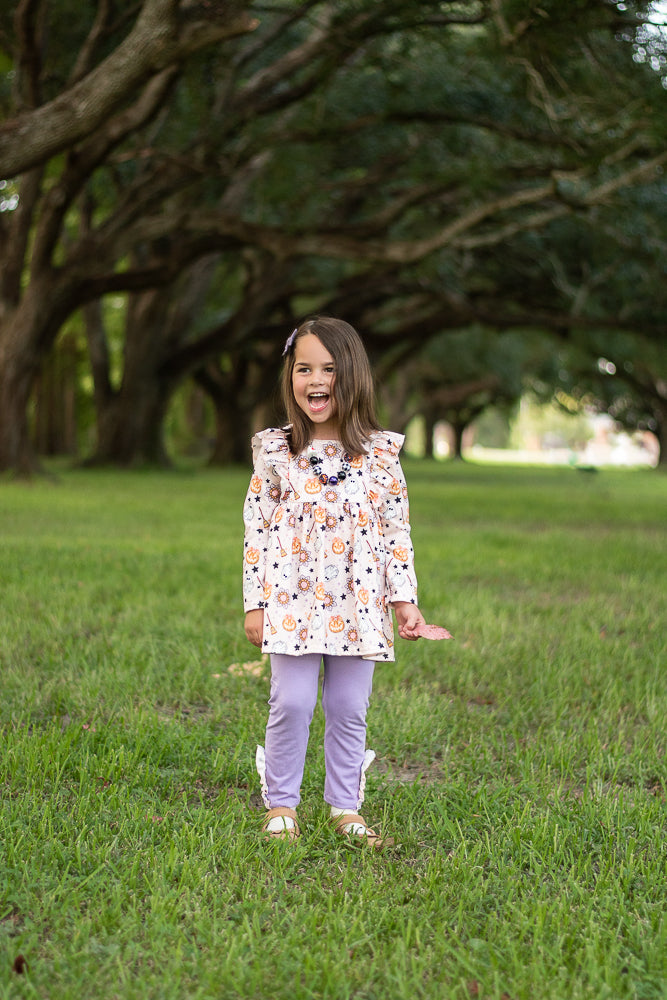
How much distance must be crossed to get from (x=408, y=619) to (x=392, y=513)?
34 centimetres

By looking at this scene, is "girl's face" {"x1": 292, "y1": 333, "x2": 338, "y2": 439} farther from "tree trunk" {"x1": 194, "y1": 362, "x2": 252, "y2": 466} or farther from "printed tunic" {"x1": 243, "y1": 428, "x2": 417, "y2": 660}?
"tree trunk" {"x1": 194, "y1": 362, "x2": 252, "y2": 466}

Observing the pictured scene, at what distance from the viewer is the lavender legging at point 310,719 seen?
283 centimetres

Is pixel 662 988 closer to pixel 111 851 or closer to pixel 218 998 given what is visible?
pixel 218 998

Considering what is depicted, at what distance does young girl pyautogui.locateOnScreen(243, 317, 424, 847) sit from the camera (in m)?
2.79

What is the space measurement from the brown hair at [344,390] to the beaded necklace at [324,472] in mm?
31

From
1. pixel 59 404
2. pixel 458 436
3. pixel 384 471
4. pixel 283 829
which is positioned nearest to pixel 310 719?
pixel 283 829

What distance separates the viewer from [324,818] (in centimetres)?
290

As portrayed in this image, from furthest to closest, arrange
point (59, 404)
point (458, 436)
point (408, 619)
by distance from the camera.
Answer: point (458, 436) → point (59, 404) → point (408, 619)

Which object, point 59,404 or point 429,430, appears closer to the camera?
point 59,404

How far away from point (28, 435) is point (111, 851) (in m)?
14.0

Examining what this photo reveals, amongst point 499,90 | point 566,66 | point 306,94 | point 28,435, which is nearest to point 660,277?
point 499,90

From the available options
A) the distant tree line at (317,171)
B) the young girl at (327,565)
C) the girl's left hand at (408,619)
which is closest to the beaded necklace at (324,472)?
the young girl at (327,565)

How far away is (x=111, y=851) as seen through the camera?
2602 millimetres

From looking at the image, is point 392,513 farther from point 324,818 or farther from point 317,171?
point 317,171
